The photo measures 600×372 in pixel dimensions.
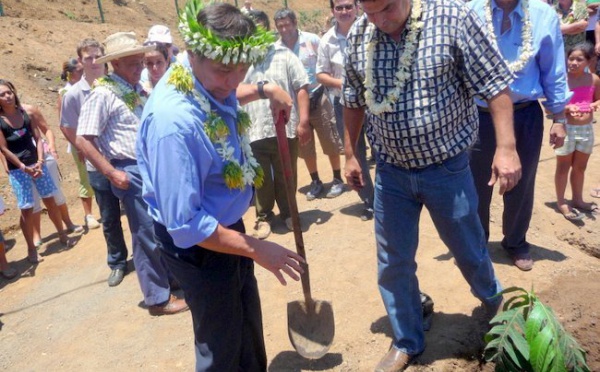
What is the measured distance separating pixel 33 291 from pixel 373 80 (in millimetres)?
4196

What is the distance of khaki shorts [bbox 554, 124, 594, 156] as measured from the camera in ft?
17.1

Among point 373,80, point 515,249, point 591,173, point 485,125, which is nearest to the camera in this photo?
point 373,80

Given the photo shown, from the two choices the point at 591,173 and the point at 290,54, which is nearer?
the point at 290,54

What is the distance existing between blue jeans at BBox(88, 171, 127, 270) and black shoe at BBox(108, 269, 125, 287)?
0.04 meters

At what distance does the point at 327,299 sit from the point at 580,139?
2.93m

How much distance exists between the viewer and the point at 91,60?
517 centimetres

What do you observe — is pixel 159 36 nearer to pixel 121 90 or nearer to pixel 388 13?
pixel 121 90

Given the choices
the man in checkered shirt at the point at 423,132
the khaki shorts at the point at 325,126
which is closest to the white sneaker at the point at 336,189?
the khaki shorts at the point at 325,126

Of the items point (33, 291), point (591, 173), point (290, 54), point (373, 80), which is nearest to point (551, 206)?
point (591, 173)

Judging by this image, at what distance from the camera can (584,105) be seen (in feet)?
17.1

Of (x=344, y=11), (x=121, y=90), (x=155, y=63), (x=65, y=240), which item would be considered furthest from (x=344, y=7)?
(x=65, y=240)

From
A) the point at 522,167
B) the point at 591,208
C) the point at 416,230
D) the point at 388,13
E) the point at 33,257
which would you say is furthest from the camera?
the point at 33,257

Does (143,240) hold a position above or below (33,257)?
above

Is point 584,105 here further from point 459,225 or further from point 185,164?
point 185,164
